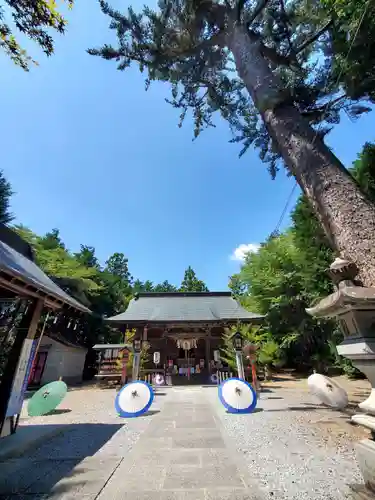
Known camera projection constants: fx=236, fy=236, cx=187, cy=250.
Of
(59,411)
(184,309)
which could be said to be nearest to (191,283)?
(184,309)

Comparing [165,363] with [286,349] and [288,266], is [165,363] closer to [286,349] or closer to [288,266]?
[286,349]

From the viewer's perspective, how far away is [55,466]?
10.3 ft

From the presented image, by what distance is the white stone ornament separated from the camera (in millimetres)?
5855

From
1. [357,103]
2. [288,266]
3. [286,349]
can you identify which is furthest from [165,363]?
[357,103]

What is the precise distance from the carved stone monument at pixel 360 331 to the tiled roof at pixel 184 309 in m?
11.0

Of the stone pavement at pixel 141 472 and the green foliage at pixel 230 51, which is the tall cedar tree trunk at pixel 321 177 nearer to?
the green foliage at pixel 230 51

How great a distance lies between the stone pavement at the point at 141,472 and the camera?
7.73 feet

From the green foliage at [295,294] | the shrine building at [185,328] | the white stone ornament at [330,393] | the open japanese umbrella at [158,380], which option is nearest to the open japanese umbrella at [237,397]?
the white stone ornament at [330,393]

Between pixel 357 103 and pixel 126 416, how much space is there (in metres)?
9.51

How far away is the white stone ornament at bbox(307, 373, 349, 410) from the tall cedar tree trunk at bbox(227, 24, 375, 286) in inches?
172

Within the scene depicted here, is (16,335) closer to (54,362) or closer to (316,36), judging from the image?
(316,36)

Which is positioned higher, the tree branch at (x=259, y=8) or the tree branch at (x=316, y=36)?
the tree branch at (x=259, y=8)

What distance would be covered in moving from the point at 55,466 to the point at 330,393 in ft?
19.8

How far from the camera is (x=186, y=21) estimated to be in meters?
7.29
